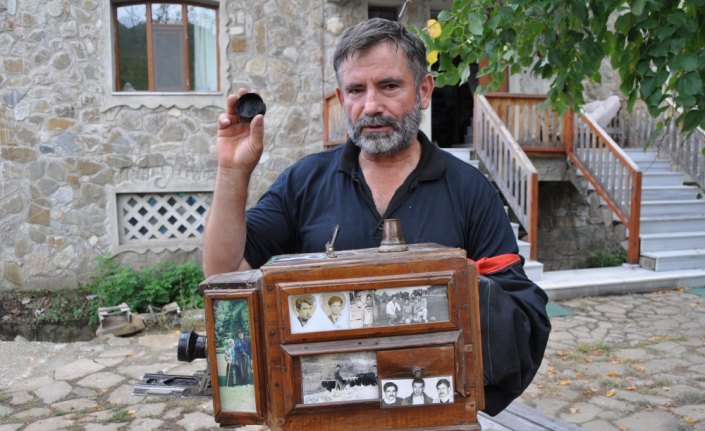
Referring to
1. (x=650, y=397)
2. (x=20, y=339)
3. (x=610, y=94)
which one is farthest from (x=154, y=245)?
(x=610, y=94)

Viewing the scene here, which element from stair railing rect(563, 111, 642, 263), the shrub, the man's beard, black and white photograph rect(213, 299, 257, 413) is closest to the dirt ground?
the shrub

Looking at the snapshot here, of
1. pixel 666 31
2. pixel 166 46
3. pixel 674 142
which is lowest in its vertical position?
pixel 674 142

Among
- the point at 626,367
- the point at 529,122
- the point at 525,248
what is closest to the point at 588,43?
the point at 626,367

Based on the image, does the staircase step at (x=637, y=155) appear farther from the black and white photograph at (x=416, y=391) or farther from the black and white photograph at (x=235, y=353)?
the black and white photograph at (x=235, y=353)

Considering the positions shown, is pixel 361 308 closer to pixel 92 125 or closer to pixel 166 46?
pixel 92 125

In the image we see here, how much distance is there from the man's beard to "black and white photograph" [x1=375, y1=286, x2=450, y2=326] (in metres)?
0.69

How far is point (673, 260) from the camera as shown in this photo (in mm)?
7238

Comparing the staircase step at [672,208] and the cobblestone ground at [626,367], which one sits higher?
the staircase step at [672,208]

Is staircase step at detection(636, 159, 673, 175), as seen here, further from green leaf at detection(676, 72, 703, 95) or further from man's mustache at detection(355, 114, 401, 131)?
man's mustache at detection(355, 114, 401, 131)

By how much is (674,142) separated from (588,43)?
7440mm

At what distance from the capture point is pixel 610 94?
959 cm

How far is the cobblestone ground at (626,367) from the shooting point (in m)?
3.73

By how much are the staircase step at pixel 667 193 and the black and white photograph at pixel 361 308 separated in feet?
27.1

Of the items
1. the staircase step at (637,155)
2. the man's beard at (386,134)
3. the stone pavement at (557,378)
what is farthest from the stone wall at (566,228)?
→ the man's beard at (386,134)
